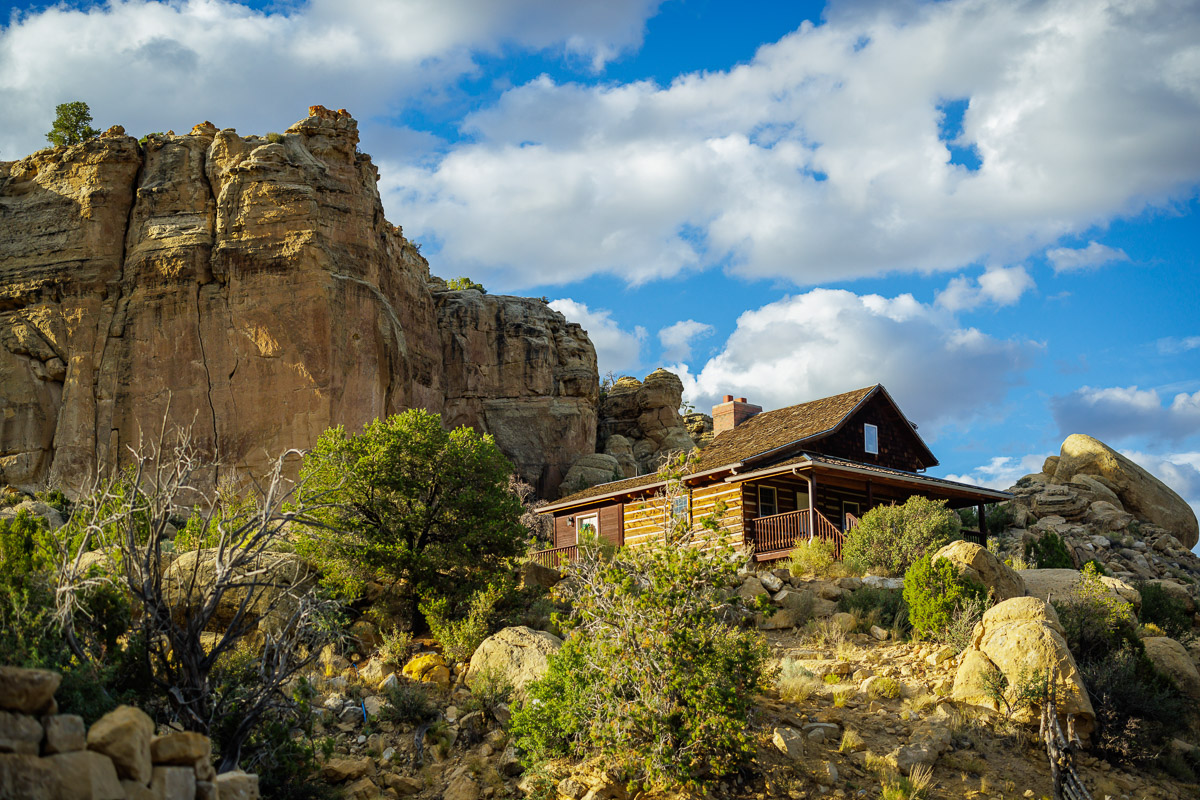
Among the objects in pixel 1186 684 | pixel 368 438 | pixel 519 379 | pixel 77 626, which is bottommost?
pixel 1186 684

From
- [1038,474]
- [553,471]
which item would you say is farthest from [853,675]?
[553,471]

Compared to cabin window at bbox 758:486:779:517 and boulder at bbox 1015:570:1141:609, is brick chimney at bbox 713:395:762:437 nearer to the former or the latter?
cabin window at bbox 758:486:779:517

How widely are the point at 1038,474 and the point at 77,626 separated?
36.3 meters

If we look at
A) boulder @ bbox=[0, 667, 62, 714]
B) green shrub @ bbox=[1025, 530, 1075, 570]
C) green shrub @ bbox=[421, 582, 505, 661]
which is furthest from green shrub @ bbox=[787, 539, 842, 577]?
boulder @ bbox=[0, 667, 62, 714]

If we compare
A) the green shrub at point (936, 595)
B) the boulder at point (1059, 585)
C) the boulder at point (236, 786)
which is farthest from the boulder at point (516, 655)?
the boulder at point (1059, 585)

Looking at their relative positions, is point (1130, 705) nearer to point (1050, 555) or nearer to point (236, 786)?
point (1050, 555)

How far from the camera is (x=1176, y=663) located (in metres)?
15.6

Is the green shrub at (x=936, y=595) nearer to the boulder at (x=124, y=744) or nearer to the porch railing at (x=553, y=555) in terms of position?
the porch railing at (x=553, y=555)

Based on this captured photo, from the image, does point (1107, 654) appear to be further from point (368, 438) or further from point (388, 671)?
point (368, 438)

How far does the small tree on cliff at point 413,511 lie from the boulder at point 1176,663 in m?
11.5

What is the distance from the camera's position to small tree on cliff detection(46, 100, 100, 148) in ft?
138

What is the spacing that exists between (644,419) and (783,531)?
91.0 ft

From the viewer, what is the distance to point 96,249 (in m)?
38.9

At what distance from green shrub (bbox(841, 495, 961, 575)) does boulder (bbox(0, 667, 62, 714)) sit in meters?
16.7
